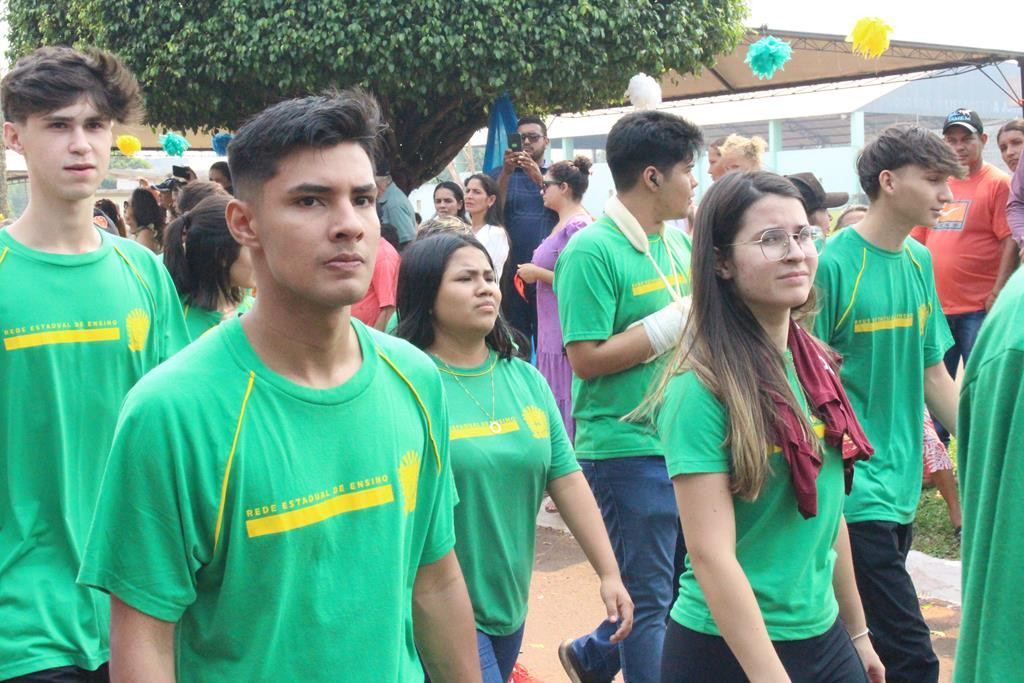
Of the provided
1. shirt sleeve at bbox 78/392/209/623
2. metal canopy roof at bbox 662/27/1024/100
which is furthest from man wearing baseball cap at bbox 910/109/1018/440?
metal canopy roof at bbox 662/27/1024/100

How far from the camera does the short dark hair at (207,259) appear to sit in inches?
190

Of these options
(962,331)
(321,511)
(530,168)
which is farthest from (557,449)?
(530,168)

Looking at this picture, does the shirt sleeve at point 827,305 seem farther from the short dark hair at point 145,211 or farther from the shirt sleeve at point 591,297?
the short dark hair at point 145,211

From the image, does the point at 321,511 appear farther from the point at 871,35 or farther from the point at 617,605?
the point at 871,35

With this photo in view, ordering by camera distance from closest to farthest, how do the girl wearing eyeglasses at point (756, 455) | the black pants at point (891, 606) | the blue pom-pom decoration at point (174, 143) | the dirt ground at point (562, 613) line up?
the girl wearing eyeglasses at point (756, 455), the black pants at point (891, 606), the dirt ground at point (562, 613), the blue pom-pom decoration at point (174, 143)

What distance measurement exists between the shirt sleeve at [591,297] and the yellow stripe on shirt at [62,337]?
1711 mm

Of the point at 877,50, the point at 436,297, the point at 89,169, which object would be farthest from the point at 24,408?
the point at 877,50

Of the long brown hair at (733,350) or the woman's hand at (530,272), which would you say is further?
→ the woman's hand at (530,272)

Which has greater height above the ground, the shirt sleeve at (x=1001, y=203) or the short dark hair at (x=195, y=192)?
the short dark hair at (x=195, y=192)

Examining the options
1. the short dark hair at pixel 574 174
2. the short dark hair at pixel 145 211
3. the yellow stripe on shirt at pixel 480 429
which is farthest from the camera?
the short dark hair at pixel 145 211

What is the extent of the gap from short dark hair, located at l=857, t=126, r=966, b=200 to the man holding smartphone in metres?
4.73

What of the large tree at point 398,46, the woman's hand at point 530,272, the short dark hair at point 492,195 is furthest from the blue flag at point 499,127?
the woman's hand at point 530,272

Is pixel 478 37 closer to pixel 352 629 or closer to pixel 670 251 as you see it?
pixel 670 251

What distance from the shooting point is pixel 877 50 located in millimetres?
9836
